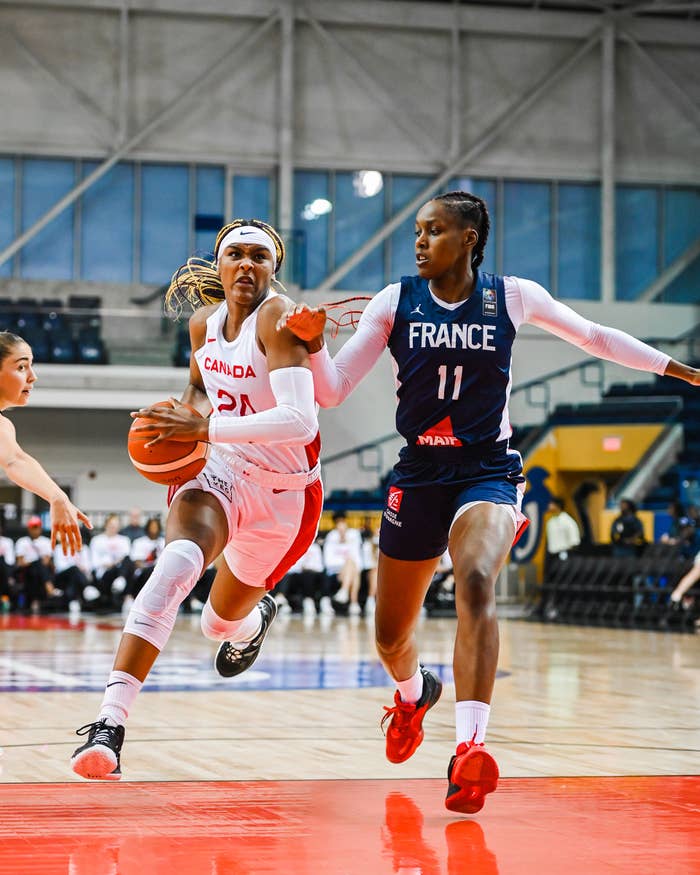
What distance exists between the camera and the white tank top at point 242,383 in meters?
Answer: 4.61

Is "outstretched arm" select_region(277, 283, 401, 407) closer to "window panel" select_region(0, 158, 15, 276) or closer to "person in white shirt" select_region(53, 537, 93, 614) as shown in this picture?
"person in white shirt" select_region(53, 537, 93, 614)

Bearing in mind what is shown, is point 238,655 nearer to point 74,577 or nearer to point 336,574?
point 74,577

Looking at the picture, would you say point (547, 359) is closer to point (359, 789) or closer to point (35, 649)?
point (35, 649)

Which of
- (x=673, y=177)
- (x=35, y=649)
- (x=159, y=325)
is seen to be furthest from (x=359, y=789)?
(x=673, y=177)

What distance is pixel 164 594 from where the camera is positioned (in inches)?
166

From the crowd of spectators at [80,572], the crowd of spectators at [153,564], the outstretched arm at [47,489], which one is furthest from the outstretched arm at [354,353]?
the crowd of spectators at [80,572]

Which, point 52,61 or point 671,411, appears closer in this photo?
point 671,411

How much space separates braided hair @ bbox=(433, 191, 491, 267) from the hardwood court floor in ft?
6.16

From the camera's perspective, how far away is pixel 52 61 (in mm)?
24062

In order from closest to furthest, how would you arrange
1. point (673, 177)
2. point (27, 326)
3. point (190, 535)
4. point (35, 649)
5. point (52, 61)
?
1. point (190, 535)
2. point (35, 649)
3. point (27, 326)
4. point (52, 61)
5. point (673, 177)

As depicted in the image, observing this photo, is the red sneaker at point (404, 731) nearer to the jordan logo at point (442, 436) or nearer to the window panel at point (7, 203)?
the jordan logo at point (442, 436)

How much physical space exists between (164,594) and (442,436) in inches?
41.0

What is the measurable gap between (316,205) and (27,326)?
23.5ft

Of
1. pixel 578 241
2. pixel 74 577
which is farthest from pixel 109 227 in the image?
pixel 74 577
